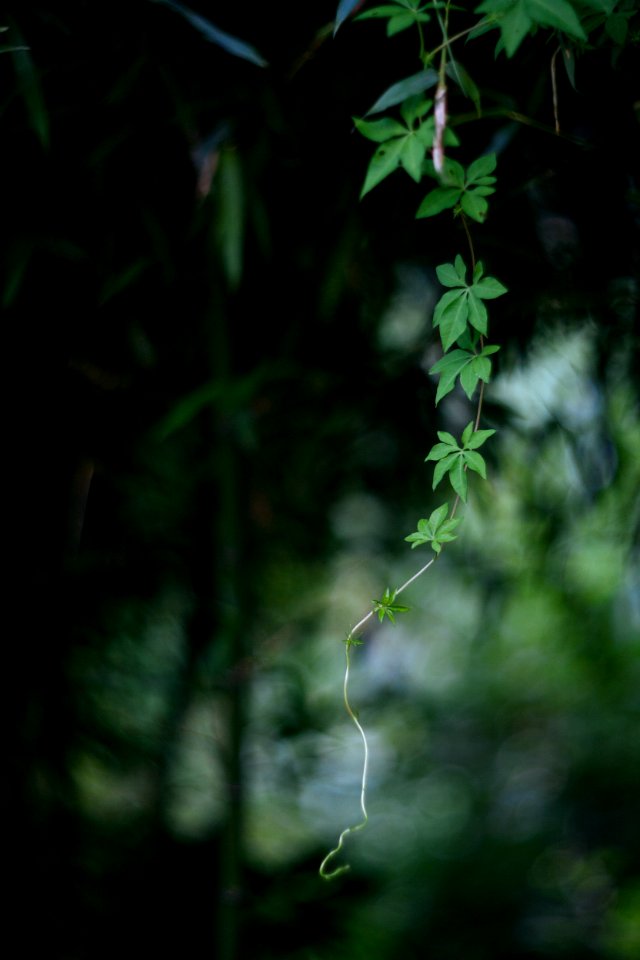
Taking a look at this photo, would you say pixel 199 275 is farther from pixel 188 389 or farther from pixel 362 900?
pixel 362 900

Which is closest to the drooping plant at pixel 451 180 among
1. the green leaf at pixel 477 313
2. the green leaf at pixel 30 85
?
the green leaf at pixel 477 313

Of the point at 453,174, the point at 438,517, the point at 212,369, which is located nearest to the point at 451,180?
the point at 453,174

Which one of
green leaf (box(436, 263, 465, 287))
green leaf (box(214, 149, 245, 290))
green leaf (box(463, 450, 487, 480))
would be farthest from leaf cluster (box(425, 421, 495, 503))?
green leaf (box(214, 149, 245, 290))

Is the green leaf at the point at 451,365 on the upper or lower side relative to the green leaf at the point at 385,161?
lower

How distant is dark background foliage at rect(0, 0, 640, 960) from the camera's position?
0.89 meters

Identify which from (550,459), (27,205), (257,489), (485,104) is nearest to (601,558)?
(550,459)

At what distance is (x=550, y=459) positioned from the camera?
4.02 ft

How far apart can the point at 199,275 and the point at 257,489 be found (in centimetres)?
37

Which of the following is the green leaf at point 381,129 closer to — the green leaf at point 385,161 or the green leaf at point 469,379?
the green leaf at point 385,161

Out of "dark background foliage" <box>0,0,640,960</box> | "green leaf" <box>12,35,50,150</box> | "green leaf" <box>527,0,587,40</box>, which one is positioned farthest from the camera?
"dark background foliage" <box>0,0,640,960</box>

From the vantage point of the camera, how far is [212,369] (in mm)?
1197

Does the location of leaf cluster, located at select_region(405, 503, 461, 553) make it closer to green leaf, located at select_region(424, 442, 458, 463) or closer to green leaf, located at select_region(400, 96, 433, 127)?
green leaf, located at select_region(424, 442, 458, 463)

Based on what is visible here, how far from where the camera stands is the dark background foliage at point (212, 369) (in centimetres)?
89

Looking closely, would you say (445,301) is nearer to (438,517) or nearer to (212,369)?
(438,517)
